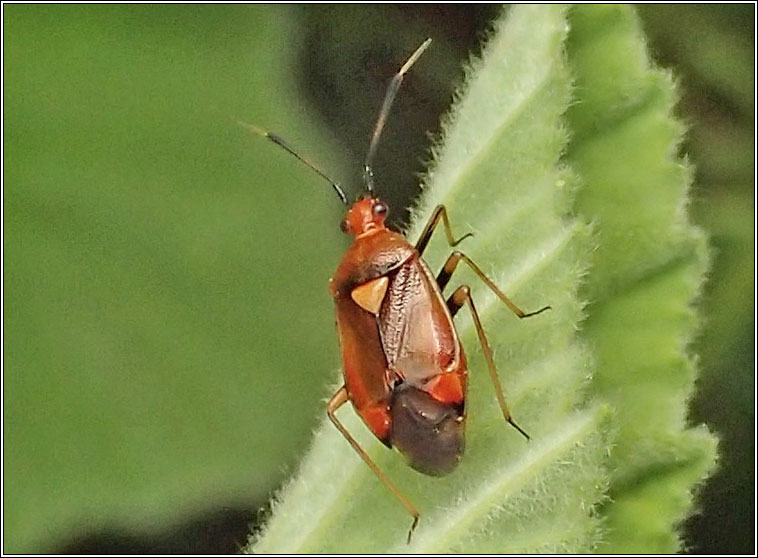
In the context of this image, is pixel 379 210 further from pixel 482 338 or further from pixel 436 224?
pixel 482 338

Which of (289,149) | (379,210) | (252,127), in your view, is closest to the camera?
(379,210)

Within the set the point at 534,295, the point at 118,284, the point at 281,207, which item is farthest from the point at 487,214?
the point at 118,284

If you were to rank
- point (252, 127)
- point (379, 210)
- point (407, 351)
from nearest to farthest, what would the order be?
point (407, 351), point (379, 210), point (252, 127)

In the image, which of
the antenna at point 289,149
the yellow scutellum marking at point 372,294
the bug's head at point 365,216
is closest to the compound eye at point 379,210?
the bug's head at point 365,216

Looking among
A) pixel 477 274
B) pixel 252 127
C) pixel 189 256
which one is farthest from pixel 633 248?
pixel 189 256

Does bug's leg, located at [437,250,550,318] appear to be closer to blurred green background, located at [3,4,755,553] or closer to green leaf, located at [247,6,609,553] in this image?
green leaf, located at [247,6,609,553]

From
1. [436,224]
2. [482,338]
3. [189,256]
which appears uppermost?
[436,224]
